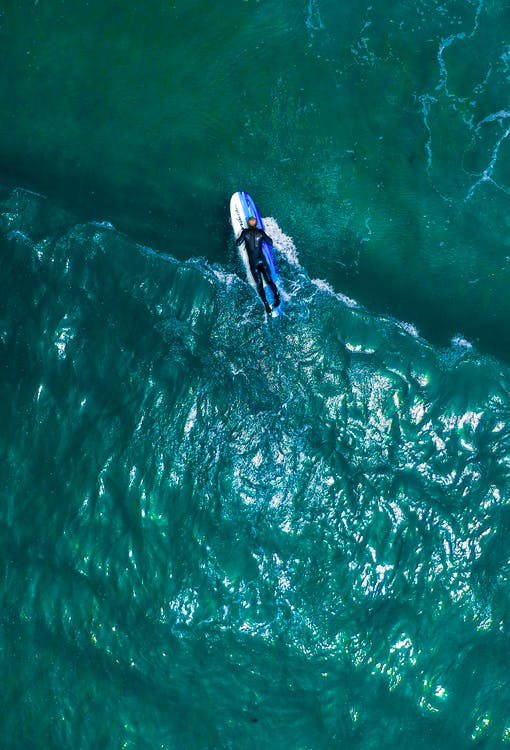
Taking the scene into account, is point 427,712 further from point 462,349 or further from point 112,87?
point 112,87

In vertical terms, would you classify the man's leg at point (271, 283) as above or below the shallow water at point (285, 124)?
below

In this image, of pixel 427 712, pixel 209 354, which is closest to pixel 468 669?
pixel 427 712

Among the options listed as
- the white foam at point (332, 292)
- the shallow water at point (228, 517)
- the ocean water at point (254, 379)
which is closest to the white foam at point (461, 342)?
the ocean water at point (254, 379)

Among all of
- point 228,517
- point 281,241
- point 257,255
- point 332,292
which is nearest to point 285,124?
point 281,241

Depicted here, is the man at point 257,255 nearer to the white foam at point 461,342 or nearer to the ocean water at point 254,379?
the ocean water at point 254,379

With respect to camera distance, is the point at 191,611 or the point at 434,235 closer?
the point at 191,611
